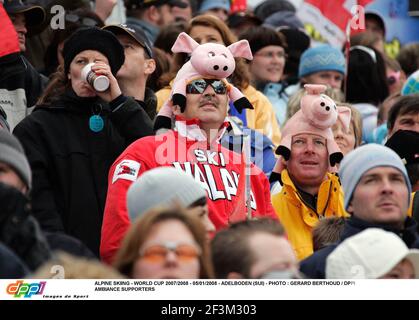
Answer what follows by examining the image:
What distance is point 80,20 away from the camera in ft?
28.7

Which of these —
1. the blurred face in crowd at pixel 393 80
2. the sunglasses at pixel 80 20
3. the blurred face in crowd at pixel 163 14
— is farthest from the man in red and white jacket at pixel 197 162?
the blurred face in crowd at pixel 393 80

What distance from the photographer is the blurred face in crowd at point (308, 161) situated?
7.71 m

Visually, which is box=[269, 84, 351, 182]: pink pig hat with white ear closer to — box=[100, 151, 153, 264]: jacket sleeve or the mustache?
the mustache

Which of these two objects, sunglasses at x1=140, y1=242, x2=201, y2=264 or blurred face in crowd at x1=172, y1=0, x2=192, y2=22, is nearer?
sunglasses at x1=140, y1=242, x2=201, y2=264

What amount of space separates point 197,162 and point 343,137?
161 centimetres

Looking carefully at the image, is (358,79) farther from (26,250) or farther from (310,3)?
(26,250)

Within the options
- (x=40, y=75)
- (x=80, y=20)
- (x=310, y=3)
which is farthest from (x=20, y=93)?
(x=310, y=3)

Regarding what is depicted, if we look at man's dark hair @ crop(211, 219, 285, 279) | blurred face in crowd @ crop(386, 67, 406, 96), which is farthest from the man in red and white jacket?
blurred face in crowd @ crop(386, 67, 406, 96)

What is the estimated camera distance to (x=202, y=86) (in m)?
7.32

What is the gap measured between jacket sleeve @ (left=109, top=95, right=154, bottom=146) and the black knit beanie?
26 centimetres

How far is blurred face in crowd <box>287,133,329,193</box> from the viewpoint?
771cm

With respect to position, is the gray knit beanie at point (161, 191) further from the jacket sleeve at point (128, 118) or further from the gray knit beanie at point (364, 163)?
the jacket sleeve at point (128, 118)

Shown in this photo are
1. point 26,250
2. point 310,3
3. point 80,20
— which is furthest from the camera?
point 310,3
